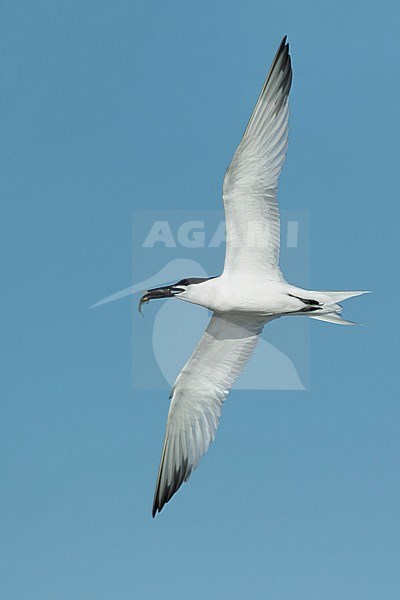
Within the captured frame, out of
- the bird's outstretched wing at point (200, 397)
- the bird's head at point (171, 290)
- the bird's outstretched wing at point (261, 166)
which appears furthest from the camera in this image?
the bird's outstretched wing at point (200, 397)

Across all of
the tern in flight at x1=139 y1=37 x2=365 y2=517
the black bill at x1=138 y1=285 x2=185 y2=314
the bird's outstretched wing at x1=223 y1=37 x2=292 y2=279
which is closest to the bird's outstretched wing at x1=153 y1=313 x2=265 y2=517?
the tern in flight at x1=139 y1=37 x2=365 y2=517

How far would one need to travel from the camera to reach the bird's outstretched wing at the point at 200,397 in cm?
1708

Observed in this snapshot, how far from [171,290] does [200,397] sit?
2.12 metres

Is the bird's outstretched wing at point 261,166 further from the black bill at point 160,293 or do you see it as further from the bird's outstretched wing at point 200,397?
the bird's outstretched wing at point 200,397

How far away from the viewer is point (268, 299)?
15.8m

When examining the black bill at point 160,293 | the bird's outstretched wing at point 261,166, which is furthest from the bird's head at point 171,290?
the bird's outstretched wing at point 261,166

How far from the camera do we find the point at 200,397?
17.4 m

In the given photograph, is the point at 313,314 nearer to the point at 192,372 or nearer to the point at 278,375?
the point at 192,372

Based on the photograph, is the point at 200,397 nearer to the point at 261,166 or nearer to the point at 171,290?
the point at 171,290

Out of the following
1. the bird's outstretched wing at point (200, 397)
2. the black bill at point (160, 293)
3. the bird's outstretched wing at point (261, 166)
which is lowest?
the bird's outstretched wing at point (200, 397)

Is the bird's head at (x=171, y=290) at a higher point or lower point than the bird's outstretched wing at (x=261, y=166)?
lower

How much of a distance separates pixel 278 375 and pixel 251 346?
177 inches

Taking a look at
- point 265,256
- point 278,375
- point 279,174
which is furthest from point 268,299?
point 278,375

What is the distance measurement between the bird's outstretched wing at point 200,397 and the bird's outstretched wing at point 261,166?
75.3 inches
